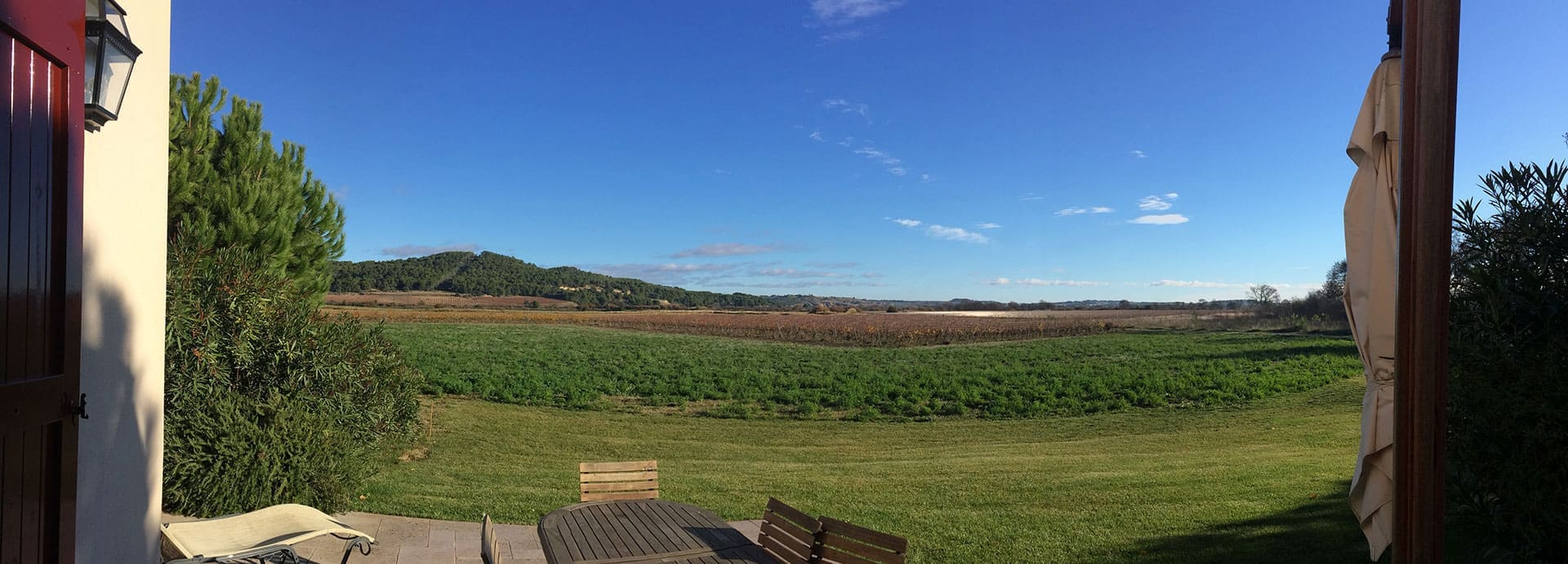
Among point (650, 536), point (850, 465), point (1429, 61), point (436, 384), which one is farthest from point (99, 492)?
point (436, 384)

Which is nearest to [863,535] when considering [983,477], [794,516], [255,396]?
[794,516]

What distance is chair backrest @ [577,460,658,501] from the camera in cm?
517

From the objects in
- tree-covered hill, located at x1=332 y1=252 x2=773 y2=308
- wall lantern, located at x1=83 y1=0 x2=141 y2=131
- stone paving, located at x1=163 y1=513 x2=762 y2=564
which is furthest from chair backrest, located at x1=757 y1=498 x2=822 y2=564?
tree-covered hill, located at x1=332 y1=252 x2=773 y2=308

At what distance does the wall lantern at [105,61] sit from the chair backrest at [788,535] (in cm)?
340

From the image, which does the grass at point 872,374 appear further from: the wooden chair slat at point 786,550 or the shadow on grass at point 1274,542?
the wooden chair slat at point 786,550

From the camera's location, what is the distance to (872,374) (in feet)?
80.4

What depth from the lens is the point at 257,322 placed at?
708cm

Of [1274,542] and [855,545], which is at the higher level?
[855,545]

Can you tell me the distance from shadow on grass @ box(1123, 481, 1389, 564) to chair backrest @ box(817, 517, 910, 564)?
9.94ft

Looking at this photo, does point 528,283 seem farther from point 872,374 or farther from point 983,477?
point 983,477

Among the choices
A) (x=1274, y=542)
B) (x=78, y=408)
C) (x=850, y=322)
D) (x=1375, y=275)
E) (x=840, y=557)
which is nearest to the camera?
(x=78, y=408)

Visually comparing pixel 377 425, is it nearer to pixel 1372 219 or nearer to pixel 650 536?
pixel 650 536

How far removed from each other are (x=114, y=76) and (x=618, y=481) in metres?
3.40

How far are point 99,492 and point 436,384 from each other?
18.8 m
